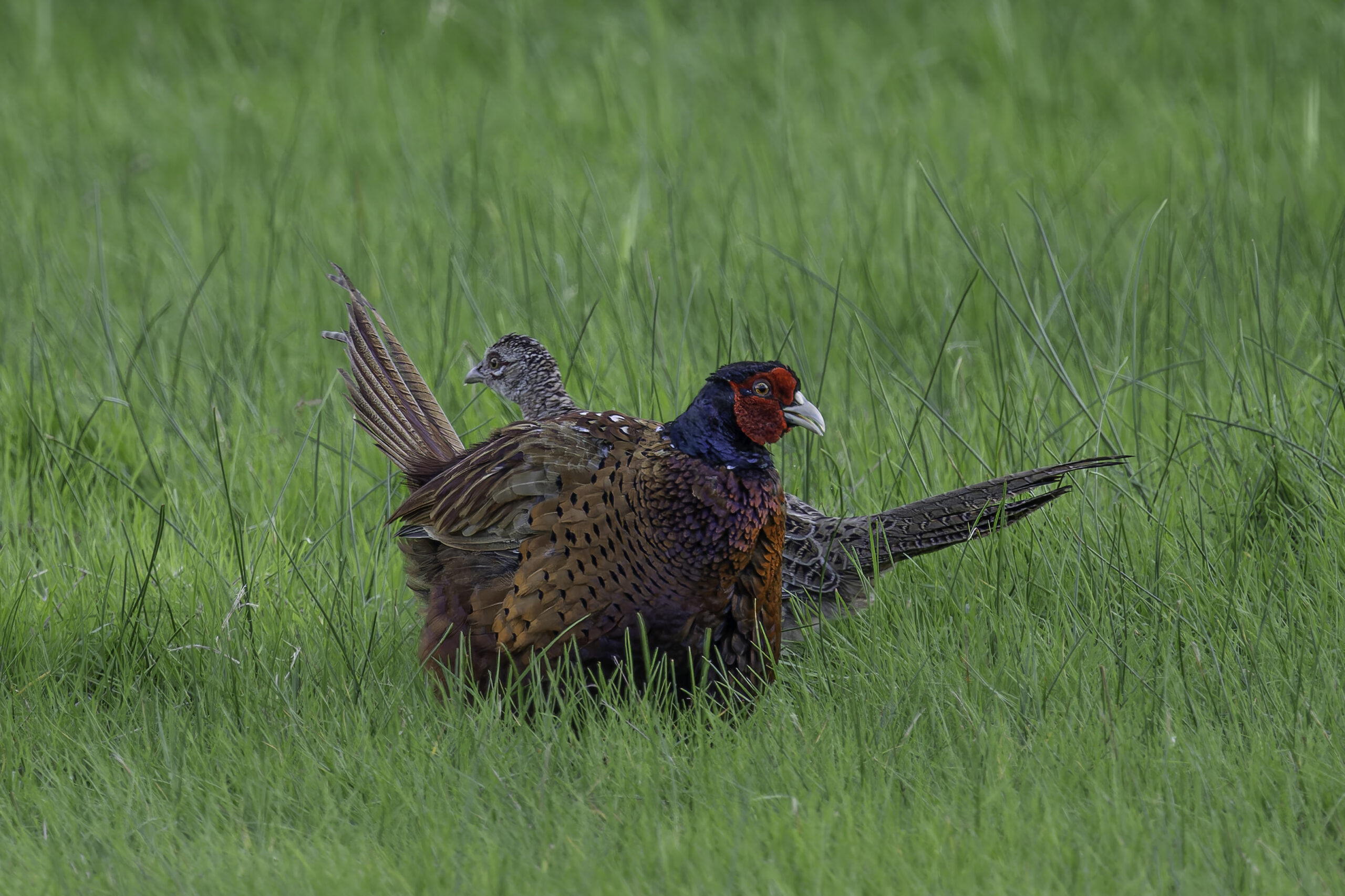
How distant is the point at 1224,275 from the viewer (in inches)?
207

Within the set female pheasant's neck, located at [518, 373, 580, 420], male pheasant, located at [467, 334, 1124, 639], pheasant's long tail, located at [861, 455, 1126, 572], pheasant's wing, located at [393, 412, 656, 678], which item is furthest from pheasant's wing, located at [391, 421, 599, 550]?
pheasant's long tail, located at [861, 455, 1126, 572]

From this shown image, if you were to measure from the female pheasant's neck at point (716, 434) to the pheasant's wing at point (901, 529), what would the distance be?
49 cm

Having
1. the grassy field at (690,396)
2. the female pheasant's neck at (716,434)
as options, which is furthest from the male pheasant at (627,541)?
the grassy field at (690,396)

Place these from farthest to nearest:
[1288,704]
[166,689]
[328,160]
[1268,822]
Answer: [328,160]
[166,689]
[1288,704]
[1268,822]

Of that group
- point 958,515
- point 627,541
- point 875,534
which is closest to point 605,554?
point 627,541

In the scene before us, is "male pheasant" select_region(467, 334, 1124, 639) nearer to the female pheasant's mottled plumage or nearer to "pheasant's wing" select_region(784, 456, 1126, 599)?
"pheasant's wing" select_region(784, 456, 1126, 599)

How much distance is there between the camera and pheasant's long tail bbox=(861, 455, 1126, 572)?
11.4 ft

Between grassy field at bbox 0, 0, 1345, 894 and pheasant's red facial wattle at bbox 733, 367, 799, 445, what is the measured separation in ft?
1.86

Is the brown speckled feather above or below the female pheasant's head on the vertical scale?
below

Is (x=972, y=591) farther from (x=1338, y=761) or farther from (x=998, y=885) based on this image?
(x=998, y=885)

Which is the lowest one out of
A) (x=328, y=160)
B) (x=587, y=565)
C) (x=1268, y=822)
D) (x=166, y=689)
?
(x=1268, y=822)

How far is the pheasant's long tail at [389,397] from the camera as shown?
12.9ft

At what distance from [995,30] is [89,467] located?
5243 millimetres

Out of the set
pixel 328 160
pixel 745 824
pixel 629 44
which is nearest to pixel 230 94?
pixel 328 160
